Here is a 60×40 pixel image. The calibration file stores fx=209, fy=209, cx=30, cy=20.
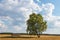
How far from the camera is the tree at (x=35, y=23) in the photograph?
77.5m

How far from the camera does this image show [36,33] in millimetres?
79938

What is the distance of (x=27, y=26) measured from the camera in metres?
78.4

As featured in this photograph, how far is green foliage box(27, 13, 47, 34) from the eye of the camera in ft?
254

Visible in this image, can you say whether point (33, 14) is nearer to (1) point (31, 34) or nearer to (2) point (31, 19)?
(2) point (31, 19)

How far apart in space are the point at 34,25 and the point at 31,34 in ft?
12.8

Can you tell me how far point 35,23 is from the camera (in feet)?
259

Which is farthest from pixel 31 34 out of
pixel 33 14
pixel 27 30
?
pixel 33 14

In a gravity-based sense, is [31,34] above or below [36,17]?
below

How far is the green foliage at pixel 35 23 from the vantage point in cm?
7750

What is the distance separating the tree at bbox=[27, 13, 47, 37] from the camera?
254 feet

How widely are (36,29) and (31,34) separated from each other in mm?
3055

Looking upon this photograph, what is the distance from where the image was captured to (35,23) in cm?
7900

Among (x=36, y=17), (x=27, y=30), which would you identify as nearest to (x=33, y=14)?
(x=36, y=17)

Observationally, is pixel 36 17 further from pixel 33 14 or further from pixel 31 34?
pixel 31 34
